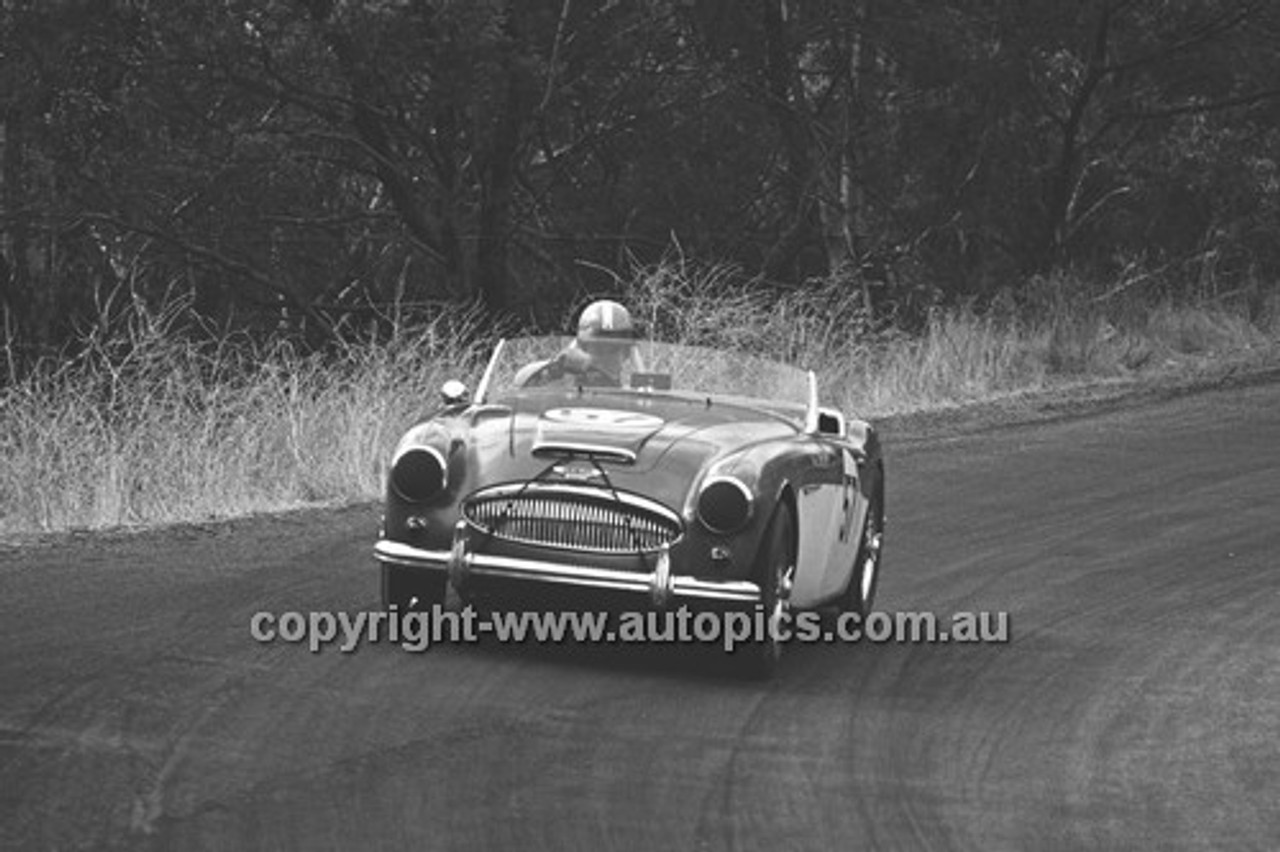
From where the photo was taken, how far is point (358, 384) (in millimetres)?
18812

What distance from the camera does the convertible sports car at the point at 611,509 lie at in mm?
10430

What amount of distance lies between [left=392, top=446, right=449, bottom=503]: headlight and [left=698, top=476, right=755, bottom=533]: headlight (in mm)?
955

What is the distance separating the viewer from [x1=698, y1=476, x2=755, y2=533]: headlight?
1045 cm

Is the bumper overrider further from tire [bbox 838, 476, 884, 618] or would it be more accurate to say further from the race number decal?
tire [bbox 838, 476, 884, 618]

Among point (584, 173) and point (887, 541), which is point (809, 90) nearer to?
point (584, 173)

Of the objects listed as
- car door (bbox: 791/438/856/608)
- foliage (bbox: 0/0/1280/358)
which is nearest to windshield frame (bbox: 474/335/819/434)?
car door (bbox: 791/438/856/608)

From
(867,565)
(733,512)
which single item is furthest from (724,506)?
(867,565)

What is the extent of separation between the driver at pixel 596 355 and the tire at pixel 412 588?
4.29 feet

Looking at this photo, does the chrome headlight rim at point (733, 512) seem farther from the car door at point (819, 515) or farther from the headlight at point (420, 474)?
the headlight at point (420, 474)

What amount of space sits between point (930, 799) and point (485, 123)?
18813 mm

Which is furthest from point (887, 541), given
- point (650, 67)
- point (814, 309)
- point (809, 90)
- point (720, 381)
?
point (809, 90)

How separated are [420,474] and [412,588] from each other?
430 millimetres

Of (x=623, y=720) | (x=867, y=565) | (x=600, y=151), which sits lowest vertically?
(x=600, y=151)

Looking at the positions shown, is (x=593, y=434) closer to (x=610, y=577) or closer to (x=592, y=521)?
(x=592, y=521)
